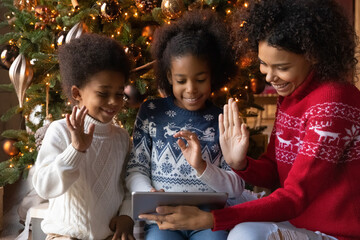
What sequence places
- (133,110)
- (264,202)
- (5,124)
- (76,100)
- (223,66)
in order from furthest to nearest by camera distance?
(5,124) < (133,110) < (223,66) < (76,100) < (264,202)

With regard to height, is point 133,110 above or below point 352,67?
below

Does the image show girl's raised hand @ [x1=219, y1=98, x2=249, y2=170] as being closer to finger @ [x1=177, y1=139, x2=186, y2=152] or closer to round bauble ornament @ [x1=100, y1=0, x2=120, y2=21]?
finger @ [x1=177, y1=139, x2=186, y2=152]

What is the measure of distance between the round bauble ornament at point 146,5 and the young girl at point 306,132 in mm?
890

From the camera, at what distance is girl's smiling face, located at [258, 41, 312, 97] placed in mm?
1223

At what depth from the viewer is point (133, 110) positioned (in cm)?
224

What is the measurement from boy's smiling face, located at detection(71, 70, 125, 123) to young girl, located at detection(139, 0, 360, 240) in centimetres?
37

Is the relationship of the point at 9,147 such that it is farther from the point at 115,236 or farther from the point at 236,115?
the point at 236,115

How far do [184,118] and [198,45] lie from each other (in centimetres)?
27

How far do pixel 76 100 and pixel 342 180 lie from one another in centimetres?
91

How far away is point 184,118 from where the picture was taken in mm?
1491

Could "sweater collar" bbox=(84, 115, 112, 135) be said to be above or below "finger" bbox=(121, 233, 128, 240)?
above

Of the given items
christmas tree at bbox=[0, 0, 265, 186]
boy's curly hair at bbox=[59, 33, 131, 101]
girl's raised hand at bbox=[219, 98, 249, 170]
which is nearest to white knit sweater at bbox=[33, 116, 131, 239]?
boy's curly hair at bbox=[59, 33, 131, 101]

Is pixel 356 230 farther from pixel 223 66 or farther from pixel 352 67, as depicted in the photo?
pixel 223 66

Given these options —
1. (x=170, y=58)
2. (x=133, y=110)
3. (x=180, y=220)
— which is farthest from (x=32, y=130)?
(x=180, y=220)
